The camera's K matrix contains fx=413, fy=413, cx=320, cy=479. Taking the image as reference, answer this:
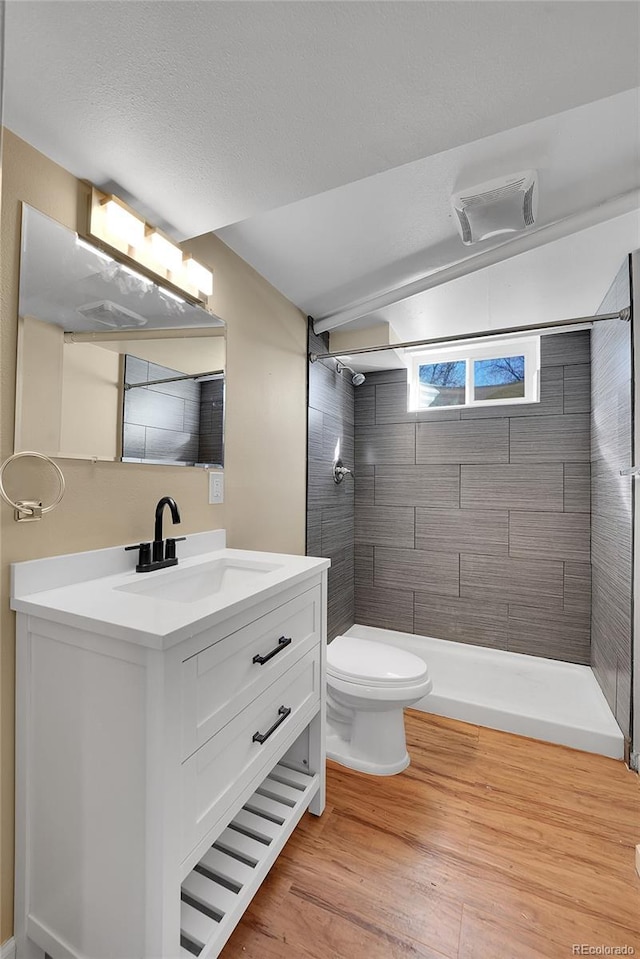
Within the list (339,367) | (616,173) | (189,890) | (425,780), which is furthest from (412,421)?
(189,890)

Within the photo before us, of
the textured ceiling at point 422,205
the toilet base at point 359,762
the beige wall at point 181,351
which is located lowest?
the toilet base at point 359,762

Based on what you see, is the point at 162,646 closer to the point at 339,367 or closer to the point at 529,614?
the point at 339,367

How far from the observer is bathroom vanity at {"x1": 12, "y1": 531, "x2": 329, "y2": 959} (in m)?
0.84

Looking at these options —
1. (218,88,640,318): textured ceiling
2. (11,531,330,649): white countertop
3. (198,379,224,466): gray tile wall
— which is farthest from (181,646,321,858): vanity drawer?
(218,88,640,318): textured ceiling

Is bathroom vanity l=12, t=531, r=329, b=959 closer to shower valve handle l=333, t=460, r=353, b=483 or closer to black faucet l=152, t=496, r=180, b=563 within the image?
black faucet l=152, t=496, r=180, b=563

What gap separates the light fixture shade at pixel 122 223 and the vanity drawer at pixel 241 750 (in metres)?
1.46

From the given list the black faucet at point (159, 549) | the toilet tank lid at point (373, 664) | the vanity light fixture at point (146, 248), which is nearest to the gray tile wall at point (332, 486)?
the toilet tank lid at point (373, 664)

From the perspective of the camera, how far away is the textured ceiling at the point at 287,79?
846 millimetres

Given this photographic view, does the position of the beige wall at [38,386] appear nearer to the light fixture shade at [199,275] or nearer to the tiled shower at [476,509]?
the light fixture shade at [199,275]

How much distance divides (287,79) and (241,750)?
65.6 inches

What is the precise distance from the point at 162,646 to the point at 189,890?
0.83 metres

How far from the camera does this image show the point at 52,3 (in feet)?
2.68

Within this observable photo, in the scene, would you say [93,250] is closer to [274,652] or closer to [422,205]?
[422,205]

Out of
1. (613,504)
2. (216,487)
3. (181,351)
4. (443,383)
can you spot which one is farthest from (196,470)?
(443,383)
